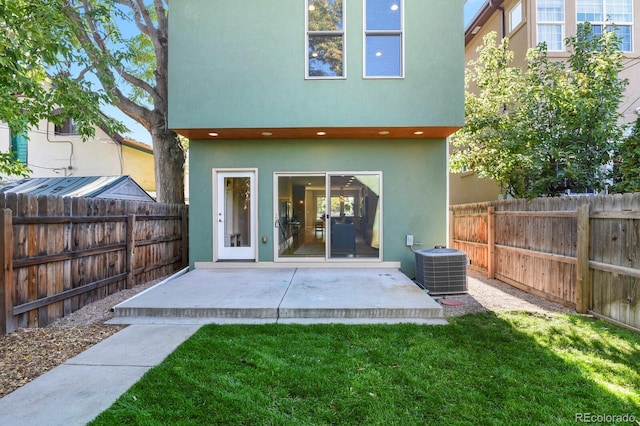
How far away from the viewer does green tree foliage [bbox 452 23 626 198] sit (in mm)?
6262

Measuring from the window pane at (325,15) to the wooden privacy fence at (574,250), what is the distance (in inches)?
196

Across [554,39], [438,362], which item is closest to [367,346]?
[438,362]

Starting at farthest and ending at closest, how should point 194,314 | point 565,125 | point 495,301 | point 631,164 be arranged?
point 565,125 → point 631,164 → point 495,301 → point 194,314

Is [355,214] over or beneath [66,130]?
beneath

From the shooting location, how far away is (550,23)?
343 inches

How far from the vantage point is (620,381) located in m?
2.79

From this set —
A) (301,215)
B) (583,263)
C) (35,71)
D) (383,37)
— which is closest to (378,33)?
(383,37)

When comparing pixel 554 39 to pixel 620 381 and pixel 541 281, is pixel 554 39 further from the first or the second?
pixel 620 381

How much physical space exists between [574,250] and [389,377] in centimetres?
388

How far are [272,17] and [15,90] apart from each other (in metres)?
4.44

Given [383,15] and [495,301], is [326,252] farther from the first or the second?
[383,15]

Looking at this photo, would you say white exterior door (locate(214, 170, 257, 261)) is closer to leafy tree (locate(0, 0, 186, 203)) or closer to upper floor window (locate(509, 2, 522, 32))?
leafy tree (locate(0, 0, 186, 203))

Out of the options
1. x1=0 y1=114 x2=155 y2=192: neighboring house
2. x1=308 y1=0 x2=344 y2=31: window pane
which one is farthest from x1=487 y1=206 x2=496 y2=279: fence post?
x1=0 y1=114 x2=155 y2=192: neighboring house

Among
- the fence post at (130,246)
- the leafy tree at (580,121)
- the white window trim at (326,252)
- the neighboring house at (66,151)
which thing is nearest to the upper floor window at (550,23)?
the leafy tree at (580,121)
